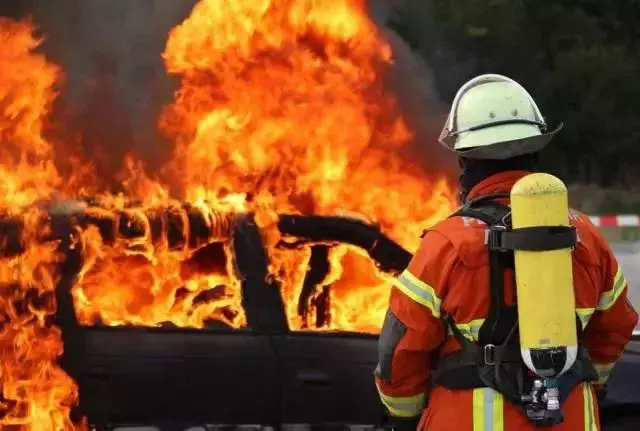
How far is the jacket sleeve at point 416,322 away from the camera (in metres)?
2.71

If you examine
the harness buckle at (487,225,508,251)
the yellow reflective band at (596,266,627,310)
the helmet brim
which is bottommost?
the yellow reflective band at (596,266,627,310)

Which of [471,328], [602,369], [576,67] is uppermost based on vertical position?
[576,67]

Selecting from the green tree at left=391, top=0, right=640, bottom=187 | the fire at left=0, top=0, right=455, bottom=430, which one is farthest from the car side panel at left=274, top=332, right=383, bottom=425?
the green tree at left=391, top=0, right=640, bottom=187

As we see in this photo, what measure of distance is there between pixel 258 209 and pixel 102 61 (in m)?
4.04

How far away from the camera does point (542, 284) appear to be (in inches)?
103

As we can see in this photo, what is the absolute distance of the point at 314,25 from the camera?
20.0ft

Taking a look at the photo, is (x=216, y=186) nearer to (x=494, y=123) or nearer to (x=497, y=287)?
(x=494, y=123)

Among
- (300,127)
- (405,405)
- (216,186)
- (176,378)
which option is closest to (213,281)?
(176,378)

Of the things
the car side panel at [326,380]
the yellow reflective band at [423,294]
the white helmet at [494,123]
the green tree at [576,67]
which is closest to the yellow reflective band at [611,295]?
the white helmet at [494,123]

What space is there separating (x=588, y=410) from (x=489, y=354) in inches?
14.2

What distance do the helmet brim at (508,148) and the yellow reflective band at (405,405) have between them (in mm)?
687

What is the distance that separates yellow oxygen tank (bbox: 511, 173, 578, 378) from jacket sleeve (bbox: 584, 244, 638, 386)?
0.35 meters

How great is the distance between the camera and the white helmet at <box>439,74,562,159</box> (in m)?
2.85

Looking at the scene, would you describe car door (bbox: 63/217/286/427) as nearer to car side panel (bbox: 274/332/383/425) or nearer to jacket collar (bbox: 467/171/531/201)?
car side panel (bbox: 274/332/383/425)
